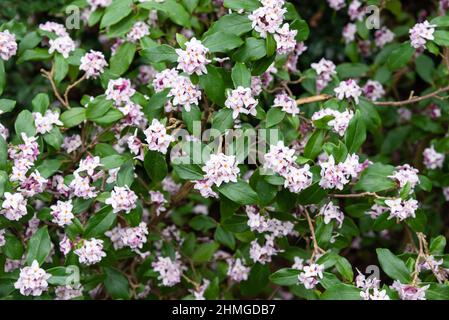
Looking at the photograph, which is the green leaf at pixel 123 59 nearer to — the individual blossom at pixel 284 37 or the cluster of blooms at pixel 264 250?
the individual blossom at pixel 284 37

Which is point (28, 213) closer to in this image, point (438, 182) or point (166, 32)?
point (166, 32)

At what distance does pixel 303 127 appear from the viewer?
2.54 m

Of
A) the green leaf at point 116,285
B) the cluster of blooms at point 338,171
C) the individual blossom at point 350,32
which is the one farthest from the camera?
the individual blossom at point 350,32

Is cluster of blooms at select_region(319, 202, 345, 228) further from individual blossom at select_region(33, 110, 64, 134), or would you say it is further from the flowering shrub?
individual blossom at select_region(33, 110, 64, 134)

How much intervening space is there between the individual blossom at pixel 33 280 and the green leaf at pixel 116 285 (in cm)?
38

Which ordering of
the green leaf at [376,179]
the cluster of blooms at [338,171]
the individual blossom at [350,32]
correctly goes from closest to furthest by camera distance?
the cluster of blooms at [338,171] → the green leaf at [376,179] → the individual blossom at [350,32]

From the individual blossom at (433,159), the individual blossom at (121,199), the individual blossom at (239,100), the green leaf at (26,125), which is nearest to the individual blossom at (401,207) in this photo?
the individual blossom at (239,100)

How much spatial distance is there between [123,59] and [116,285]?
866 millimetres

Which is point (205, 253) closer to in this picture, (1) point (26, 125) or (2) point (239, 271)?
(2) point (239, 271)

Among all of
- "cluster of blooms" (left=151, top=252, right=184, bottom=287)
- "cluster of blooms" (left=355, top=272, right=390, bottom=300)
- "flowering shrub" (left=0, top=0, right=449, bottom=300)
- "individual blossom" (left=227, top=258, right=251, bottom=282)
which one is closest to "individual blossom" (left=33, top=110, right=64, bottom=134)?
"flowering shrub" (left=0, top=0, right=449, bottom=300)

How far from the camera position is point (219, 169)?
2.05 meters

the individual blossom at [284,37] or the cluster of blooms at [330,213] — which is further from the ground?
the individual blossom at [284,37]

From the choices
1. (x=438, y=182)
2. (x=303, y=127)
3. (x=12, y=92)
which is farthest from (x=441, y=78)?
(x=12, y=92)

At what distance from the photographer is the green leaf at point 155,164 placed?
2.18m
